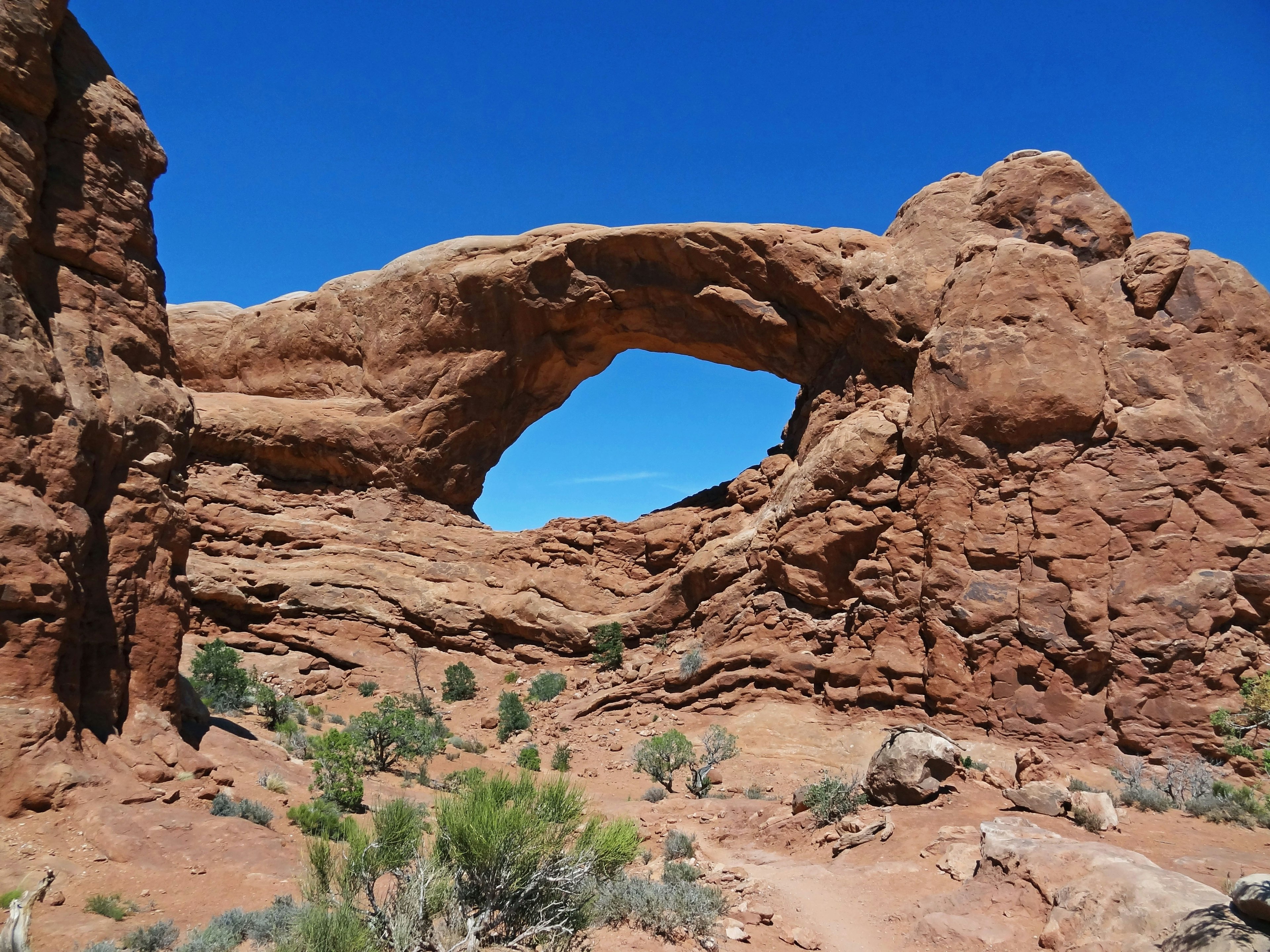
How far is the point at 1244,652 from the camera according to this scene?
46.0ft

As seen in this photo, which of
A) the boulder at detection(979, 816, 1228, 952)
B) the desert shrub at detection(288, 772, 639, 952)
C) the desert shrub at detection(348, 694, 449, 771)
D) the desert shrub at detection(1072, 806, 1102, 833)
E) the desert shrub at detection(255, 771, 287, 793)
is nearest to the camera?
the desert shrub at detection(288, 772, 639, 952)

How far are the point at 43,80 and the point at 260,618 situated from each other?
46.2 ft

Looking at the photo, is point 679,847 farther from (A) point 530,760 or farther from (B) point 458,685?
(B) point 458,685

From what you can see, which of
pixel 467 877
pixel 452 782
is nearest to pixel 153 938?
pixel 467 877

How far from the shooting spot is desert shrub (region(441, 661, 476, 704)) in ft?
66.0

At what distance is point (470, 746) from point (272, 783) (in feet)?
21.5

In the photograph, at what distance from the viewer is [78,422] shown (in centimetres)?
927

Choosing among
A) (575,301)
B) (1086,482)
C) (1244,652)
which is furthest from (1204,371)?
(575,301)

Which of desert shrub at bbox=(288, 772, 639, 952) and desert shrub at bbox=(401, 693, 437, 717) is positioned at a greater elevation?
desert shrub at bbox=(401, 693, 437, 717)

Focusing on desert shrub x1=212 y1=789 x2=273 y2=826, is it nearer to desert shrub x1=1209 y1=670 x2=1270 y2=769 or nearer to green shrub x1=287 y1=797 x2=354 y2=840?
green shrub x1=287 y1=797 x2=354 y2=840

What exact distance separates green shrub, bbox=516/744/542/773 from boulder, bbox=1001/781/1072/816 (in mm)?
7550

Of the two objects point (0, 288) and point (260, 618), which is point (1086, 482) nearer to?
point (0, 288)

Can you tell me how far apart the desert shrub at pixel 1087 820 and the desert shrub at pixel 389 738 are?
964cm

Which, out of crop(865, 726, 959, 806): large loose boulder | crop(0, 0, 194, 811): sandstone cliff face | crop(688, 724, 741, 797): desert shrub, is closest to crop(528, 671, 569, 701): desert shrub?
crop(688, 724, 741, 797): desert shrub
